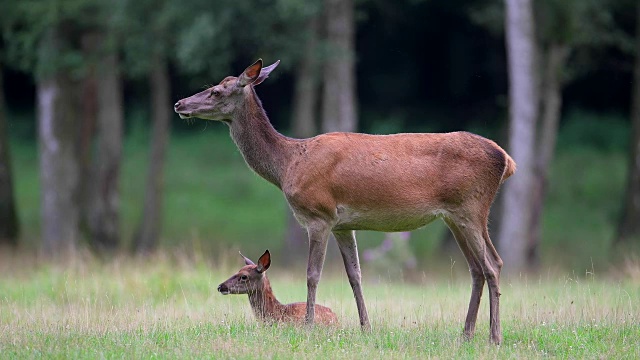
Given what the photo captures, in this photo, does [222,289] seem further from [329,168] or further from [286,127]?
[286,127]

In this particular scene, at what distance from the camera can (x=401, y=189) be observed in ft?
30.7

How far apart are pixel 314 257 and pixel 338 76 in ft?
36.2

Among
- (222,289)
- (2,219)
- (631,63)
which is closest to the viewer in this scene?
(222,289)

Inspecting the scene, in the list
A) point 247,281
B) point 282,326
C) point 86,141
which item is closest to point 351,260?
point 282,326

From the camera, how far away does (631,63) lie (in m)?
24.4

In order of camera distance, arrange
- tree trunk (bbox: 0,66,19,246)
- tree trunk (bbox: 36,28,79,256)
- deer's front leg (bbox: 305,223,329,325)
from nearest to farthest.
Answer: deer's front leg (bbox: 305,223,329,325) < tree trunk (bbox: 36,28,79,256) < tree trunk (bbox: 0,66,19,246)

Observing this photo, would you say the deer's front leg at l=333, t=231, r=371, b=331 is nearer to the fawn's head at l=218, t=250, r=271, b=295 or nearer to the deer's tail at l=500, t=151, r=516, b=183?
the fawn's head at l=218, t=250, r=271, b=295

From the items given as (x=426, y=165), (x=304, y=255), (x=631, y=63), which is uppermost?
(x=631, y=63)

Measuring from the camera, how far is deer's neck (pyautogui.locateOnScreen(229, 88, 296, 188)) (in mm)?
9867

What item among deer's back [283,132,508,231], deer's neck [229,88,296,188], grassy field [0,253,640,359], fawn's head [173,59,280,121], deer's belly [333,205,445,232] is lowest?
grassy field [0,253,640,359]

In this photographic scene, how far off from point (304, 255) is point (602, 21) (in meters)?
7.30

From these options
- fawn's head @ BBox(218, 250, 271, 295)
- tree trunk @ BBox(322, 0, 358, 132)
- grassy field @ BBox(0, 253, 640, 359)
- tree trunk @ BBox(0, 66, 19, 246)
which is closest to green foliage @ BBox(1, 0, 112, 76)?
tree trunk @ BBox(0, 66, 19, 246)

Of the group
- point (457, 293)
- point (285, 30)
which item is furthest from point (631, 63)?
point (457, 293)

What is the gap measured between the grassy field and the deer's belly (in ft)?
3.00
